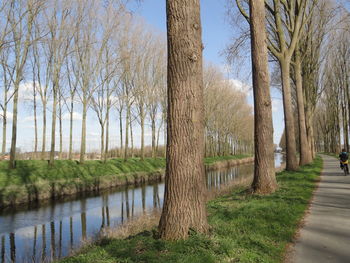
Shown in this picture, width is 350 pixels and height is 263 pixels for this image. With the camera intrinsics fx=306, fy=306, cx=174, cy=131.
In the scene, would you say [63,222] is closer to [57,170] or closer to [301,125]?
[57,170]

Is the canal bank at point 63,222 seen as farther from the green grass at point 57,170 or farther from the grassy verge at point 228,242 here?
the grassy verge at point 228,242

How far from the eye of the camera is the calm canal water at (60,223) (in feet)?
26.5

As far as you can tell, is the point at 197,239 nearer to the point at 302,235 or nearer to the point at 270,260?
the point at 270,260

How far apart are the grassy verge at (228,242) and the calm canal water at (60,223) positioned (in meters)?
3.54

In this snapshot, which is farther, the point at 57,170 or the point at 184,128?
the point at 57,170

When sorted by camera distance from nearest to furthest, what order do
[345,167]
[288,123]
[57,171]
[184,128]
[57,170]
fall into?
1. [184,128]
2. [345,167]
3. [288,123]
4. [57,171]
5. [57,170]

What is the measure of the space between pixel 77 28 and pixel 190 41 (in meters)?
19.1

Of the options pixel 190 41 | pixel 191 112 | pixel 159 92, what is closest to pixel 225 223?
pixel 191 112

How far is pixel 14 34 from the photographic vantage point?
697 inches

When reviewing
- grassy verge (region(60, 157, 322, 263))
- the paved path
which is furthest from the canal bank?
the paved path

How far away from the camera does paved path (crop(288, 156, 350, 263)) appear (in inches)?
164

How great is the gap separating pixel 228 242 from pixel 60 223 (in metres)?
8.22

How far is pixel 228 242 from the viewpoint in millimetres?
4438

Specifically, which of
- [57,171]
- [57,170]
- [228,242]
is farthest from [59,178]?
[228,242]
